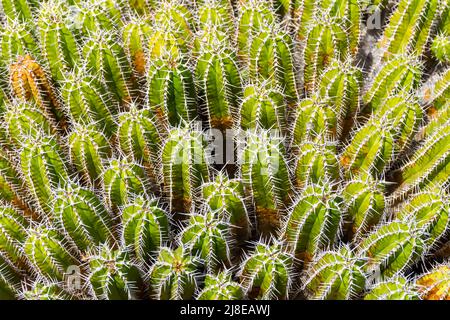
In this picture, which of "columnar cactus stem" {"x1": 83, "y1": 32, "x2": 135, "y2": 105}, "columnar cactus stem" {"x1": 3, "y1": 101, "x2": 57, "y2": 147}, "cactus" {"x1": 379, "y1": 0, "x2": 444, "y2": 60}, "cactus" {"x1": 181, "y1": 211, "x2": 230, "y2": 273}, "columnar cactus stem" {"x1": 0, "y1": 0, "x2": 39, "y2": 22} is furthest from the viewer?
"columnar cactus stem" {"x1": 0, "y1": 0, "x2": 39, "y2": 22}

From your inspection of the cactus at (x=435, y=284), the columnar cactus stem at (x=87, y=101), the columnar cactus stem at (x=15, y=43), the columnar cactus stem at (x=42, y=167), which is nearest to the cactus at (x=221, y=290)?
the cactus at (x=435, y=284)

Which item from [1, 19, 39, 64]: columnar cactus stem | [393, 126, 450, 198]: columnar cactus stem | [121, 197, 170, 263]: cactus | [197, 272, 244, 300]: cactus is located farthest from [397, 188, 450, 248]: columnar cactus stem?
[1, 19, 39, 64]: columnar cactus stem

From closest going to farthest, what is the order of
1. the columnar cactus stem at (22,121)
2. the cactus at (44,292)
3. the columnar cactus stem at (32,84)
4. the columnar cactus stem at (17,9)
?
the cactus at (44,292), the columnar cactus stem at (22,121), the columnar cactus stem at (32,84), the columnar cactus stem at (17,9)

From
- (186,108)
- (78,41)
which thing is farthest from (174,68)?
(78,41)

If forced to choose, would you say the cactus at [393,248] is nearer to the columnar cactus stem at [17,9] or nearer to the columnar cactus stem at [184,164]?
the columnar cactus stem at [184,164]

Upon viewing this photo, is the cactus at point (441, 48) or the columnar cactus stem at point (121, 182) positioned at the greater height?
the cactus at point (441, 48)

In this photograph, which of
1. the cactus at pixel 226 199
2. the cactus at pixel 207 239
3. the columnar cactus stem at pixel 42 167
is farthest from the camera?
the columnar cactus stem at pixel 42 167

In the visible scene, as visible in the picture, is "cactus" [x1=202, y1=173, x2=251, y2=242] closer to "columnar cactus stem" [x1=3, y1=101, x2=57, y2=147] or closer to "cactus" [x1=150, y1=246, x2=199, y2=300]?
"cactus" [x1=150, y1=246, x2=199, y2=300]

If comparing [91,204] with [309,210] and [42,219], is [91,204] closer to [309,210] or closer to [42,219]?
[42,219]
